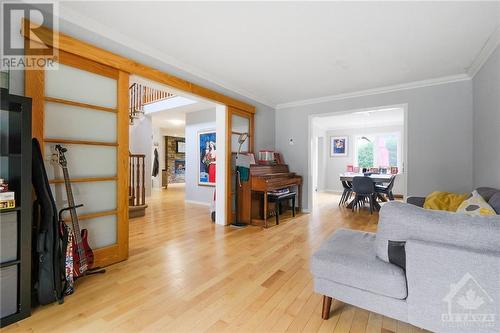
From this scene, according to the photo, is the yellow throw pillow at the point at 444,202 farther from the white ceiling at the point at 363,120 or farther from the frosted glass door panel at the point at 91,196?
the frosted glass door panel at the point at 91,196

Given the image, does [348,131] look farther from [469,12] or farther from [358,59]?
[469,12]

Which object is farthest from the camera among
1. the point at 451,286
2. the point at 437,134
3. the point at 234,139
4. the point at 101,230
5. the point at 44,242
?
the point at 234,139

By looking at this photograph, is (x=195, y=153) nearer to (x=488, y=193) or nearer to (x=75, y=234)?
(x=75, y=234)

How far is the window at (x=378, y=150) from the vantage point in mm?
7707

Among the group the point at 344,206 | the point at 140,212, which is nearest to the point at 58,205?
the point at 140,212

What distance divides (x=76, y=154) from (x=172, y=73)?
150cm

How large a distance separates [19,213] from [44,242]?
0.28 m

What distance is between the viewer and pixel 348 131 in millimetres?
8461

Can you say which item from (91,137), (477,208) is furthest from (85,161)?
(477,208)

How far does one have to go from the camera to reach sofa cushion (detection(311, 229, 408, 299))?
4.26ft

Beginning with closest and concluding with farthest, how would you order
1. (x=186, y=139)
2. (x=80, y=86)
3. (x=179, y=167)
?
1. (x=80, y=86)
2. (x=186, y=139)
3. (x=179, y=167)

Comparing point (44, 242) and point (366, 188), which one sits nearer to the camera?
point (44, 242)

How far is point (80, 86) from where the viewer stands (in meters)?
2.17

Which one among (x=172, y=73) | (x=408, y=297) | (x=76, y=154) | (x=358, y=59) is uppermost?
(x=358, y=59)
